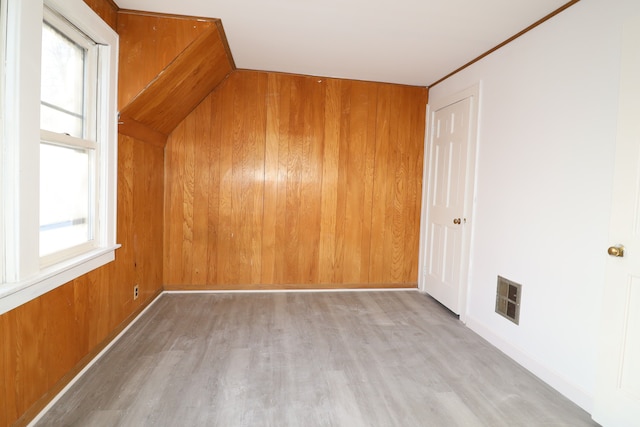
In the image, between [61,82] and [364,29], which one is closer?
[61,82]

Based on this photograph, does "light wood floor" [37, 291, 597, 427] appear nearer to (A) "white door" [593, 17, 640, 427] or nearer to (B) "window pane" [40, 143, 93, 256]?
(A) "white door" [593, 17, 640, 427]

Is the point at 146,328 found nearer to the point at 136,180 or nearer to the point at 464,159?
the point at 136,180

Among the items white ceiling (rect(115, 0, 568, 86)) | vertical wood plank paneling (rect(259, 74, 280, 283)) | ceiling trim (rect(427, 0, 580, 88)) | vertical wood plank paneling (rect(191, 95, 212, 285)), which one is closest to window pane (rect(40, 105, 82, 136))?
white ceiling (rect(115, 0, 568, 86))

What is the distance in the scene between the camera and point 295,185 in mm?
3900

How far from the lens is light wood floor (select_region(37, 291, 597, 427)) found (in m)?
1.83

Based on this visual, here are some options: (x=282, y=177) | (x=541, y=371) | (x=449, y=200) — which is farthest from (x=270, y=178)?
(x=541, y=371)

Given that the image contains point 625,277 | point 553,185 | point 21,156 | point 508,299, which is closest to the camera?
point 21,156

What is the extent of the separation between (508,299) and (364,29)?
2.33 m

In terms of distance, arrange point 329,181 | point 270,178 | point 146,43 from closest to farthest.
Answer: point 146,43 → point 270,178 → point 329,181

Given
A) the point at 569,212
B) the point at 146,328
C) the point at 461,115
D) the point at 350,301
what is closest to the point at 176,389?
the point at 146,328

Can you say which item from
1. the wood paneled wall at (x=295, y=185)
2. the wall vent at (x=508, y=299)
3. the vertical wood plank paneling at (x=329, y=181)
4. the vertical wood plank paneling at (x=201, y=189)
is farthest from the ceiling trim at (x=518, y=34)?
the vertical wood plank paneling at (x=201, y=189)

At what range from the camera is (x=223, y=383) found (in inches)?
82.5

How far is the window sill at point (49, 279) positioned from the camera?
1479 mm

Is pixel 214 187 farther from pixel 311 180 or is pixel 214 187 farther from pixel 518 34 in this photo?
pixel 518 34
